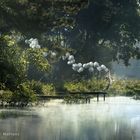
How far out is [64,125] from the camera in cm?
1800

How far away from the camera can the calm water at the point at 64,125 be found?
15287 millimetres

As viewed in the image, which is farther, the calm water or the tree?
the tree

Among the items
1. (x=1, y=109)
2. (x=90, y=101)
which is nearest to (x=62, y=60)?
(x=90, y=101)

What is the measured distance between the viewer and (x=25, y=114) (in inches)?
853

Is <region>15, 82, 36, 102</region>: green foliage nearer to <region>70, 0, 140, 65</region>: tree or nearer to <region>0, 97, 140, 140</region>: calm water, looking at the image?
<region>0, 97, 140, 140</region>: calm water

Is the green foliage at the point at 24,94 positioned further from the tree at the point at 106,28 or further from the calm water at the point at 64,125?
the tree at the point at 106,28

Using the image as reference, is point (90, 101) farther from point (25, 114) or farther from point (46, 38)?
point (46, 38)

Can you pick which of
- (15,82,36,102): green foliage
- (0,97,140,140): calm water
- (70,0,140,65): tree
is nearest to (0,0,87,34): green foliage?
(15,82,36,102): green foliage

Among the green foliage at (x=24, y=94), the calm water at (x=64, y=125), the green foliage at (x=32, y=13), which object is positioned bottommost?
the calm water at (x=64, y=125)


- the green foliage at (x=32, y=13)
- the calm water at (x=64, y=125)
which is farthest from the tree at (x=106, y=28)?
the calm water at (x=64, y=125)

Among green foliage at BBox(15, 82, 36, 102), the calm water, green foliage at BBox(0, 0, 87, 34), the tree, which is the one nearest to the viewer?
the calm water

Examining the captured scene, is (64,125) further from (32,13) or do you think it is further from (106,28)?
(106,28)

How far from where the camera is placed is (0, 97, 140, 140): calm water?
50.2 feet

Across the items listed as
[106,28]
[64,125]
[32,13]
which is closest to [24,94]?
[32,13]
